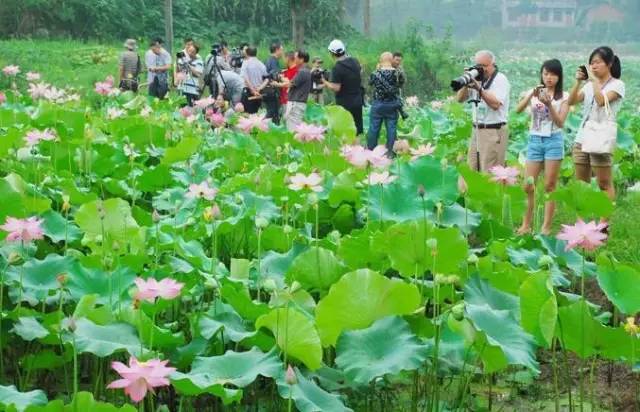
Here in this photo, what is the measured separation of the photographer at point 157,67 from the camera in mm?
8789

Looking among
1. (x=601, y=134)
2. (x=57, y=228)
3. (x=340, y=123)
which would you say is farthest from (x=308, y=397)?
(x=340, y=123)

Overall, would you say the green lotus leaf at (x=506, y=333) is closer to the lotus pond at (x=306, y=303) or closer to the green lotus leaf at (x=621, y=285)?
the lotus pond at (x=306, y=303)

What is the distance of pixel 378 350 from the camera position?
196 cm

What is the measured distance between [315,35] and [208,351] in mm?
22499

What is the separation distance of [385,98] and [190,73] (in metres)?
2.42

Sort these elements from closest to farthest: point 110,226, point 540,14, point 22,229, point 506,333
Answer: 1. point 506,333
2. point 22,229
3. point 110,226
4. point 540,14

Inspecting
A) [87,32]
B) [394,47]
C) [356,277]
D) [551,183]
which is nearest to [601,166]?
[551,183]

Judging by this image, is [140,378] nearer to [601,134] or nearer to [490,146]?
[601,134]

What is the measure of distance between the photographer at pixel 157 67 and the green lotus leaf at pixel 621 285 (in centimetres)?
695

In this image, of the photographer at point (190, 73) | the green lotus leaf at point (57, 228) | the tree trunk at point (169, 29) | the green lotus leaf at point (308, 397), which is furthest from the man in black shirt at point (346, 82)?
the tree trunk at point (169, 29)

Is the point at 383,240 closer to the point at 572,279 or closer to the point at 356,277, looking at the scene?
the point at 356,277

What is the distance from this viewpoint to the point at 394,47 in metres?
19.3

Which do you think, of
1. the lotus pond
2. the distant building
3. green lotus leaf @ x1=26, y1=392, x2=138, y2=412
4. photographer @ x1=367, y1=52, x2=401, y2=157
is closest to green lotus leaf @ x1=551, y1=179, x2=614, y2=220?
the lotus pond

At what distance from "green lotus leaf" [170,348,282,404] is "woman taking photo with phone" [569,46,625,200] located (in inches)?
94.3
